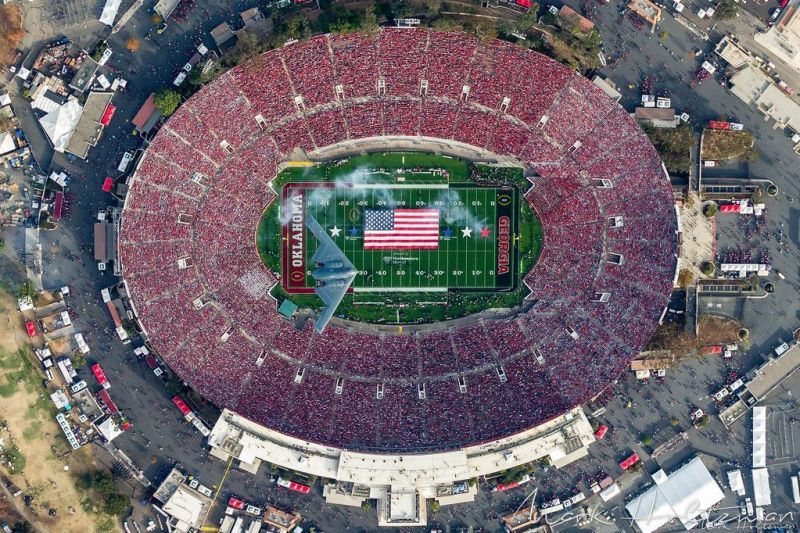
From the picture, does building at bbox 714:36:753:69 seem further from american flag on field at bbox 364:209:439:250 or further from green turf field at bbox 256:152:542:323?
american flag on field at bbox 364:209:439:250

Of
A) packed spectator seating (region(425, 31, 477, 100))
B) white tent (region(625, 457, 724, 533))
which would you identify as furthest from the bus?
packed spectator seating (region(425, 31, 477, 100))

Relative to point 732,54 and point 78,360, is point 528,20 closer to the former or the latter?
point 732,54

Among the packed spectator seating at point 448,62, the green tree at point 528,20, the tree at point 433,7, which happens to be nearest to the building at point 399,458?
the packed spectator seating at point 448,62

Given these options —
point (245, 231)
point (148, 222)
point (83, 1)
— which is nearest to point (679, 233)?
point (245, 231)

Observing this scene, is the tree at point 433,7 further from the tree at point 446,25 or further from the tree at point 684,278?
the tree at point 684,278

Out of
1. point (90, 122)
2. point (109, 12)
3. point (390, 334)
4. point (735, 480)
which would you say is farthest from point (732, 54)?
point (90, 122)
